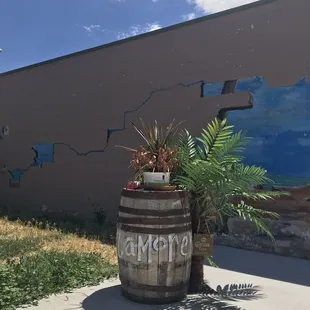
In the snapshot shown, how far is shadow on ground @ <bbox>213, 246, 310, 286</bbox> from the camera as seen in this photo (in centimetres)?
485

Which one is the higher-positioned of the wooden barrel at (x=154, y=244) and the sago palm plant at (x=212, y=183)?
the sago palm plant at (x=212, y=183)

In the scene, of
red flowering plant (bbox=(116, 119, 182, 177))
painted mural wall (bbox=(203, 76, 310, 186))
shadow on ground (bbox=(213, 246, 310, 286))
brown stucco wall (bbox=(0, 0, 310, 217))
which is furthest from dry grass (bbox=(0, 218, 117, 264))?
painted mural wall (bbox=(203, 76, 310, 186))

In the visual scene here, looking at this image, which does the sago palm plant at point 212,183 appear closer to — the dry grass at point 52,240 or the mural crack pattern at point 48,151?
the dry grass at point 52,240

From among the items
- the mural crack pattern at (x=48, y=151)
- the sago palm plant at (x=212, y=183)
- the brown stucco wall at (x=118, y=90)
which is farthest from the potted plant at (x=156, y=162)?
the mural crack pattern at (x=48, y=151)

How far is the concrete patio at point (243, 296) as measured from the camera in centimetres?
365

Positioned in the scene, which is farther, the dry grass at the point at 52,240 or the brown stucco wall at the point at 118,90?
the brown stucco wall at the point at 118,90

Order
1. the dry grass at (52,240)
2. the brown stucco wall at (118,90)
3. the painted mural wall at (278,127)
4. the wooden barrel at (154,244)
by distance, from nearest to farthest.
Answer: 1. the wooden barrel at (154,244)
2. the dry grass at (52,240)
3. the painted mural wall at (278,127)
4. the brown stucco wall at (118,90)

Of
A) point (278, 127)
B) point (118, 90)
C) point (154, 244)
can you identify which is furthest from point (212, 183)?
point (118, 90)

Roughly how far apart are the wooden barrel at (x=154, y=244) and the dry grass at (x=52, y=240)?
161 centimetres

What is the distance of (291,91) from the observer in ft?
20.0

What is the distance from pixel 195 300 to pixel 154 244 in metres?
0.81

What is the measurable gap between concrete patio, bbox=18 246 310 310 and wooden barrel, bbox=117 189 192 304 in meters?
0.17

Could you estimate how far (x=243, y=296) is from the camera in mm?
4031

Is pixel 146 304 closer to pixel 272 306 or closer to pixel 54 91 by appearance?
pixel 272 306
